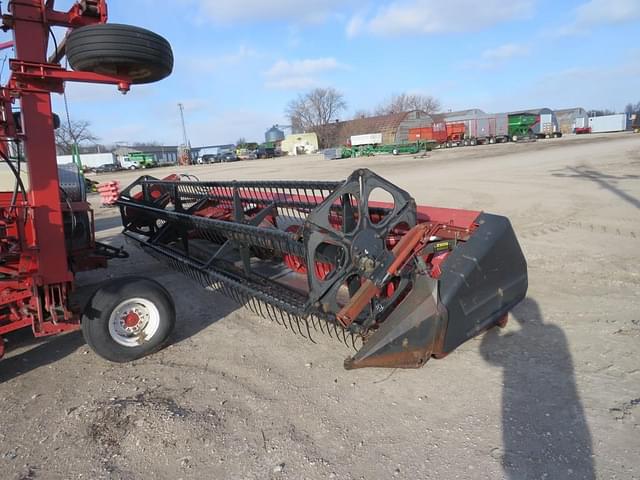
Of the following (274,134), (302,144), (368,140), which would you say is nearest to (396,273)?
(368,140)

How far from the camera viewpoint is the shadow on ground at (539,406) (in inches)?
88.3

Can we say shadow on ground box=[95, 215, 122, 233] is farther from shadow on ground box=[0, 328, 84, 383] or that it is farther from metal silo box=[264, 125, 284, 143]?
metal silo box=[264, 125, 284, 143]

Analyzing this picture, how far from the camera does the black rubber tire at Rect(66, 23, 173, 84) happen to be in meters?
2.72

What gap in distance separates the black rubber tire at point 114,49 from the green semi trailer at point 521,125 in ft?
156

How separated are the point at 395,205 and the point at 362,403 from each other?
1.44 meters

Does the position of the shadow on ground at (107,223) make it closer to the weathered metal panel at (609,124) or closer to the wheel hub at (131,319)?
the wheel hub at (131,319)

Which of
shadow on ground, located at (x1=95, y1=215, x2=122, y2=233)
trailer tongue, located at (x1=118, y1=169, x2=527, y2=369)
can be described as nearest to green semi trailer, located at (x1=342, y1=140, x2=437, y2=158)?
shadow on ground, located at (x1=95, y1=215, x2=122, y2=233)

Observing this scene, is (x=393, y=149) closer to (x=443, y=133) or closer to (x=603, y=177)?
(x=443, y=133)

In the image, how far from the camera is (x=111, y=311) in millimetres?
3330

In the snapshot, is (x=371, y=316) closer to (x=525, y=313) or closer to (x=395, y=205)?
(x=395, y=205)

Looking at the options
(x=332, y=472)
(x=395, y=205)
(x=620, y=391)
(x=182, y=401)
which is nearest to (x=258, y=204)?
(x=395, y=205)

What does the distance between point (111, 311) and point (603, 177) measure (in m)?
13.8

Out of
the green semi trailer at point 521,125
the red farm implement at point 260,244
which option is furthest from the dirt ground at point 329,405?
the green semi trailer at point 521,125

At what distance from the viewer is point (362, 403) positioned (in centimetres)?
285
